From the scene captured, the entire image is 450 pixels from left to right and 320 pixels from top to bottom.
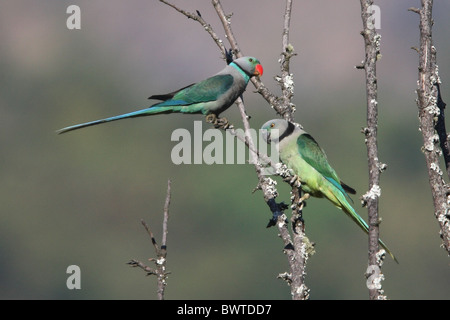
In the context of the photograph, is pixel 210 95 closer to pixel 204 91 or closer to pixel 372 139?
pixel 204 91

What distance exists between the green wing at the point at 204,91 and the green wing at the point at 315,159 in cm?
88

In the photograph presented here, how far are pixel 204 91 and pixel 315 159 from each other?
4.10 feet

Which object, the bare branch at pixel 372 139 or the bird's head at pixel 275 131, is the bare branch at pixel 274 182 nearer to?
the bare branch at pixel 372 139

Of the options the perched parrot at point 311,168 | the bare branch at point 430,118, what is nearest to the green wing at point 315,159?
the perched parrot at point 311,168

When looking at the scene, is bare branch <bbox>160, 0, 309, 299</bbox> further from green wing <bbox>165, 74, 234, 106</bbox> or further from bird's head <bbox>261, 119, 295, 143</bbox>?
green wing <bbox>165, 74, 234, 106</bbox>

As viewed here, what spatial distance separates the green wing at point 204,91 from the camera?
21.1ft

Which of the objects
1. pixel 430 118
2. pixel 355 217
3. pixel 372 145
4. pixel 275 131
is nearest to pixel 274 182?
pixel 372 145

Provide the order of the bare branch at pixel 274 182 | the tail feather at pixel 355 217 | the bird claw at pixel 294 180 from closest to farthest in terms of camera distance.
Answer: the bare branch at pixel 274 182 → the bird claw at pixel 294 180 → the tail feather at pixel 355 217

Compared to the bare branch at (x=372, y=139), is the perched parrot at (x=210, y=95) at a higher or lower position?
higher

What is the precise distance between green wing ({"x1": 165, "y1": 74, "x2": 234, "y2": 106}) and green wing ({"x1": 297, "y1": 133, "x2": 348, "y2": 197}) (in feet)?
2.88

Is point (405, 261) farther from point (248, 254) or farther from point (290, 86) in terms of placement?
point (290, 86)

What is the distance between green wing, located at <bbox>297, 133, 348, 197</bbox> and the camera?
21.2 ft

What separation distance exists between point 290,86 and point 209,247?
95.1 feet

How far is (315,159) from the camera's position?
655 centimetres
